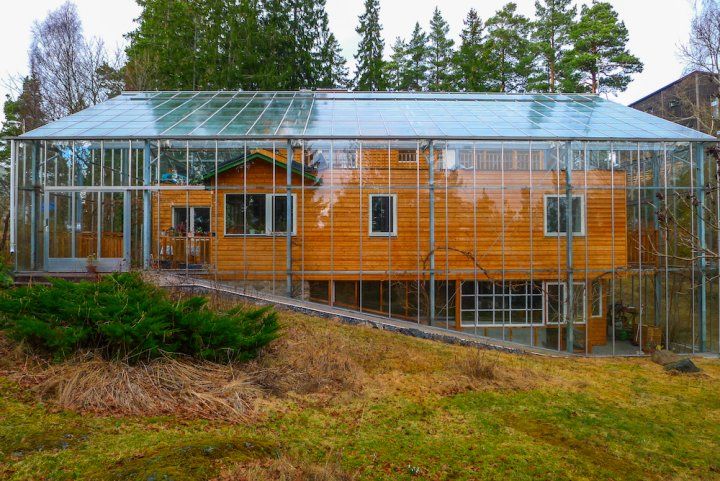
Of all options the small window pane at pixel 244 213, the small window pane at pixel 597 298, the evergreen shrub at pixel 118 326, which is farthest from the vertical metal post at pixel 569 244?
the evergreen shrub at pixel 118 326

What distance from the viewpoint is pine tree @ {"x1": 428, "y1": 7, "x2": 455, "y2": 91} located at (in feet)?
111

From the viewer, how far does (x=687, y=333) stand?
13.4m

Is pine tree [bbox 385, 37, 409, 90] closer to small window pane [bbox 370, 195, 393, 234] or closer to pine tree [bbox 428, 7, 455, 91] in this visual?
pine tree [bbox 428, 7, 455, 91]

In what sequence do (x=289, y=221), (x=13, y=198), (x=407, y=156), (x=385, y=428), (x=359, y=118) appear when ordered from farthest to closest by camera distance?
(x=359, y=118) < (x=407, y=156) < (x=289, y=221) < (x=13, y=198) < (x=385, y=428)

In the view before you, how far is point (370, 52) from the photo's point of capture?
3250 cm

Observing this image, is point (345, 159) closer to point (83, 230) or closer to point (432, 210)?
point (432, 210)

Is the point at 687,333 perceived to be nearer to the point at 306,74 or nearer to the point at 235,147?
the point at 235,147

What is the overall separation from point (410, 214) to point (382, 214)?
2.88 feet

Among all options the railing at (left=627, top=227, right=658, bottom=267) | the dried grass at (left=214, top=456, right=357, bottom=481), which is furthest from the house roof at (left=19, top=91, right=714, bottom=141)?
the dried grass at (left=214, top=456, right=357, bottom=481)

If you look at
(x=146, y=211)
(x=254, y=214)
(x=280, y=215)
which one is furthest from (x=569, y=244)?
(x=146, y=211)

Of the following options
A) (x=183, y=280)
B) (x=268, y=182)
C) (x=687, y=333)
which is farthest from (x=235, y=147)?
(x=687, y=333)

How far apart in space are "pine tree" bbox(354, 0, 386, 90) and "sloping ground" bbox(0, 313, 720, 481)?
25.9 meters

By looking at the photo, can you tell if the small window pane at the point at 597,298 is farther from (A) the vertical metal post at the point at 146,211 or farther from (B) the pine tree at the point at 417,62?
(B) the pine tree at the point at 417,62

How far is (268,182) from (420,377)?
26.2 ft
